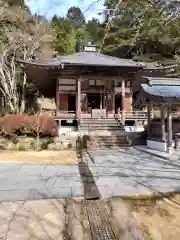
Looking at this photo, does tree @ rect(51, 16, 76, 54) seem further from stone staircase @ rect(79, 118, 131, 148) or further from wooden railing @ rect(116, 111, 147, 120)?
stone staircase @ rect(79, 118, 131, 148)

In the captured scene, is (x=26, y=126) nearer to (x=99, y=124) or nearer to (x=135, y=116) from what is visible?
(x=99, y=124)

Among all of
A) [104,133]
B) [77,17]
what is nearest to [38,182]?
[104,133]

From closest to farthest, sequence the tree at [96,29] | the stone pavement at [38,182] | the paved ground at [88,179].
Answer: the stone pavement at [38,182] < the paved ground at [88,179] < the tree at [96,29]

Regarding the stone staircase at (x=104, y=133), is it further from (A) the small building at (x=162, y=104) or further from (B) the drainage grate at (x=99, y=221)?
(B) the drainage grate at (x=99, y=221)

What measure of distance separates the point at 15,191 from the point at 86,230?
271 cm

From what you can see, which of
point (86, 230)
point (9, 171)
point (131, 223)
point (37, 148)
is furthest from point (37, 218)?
point (37, 148)

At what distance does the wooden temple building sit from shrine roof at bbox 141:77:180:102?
2729mm

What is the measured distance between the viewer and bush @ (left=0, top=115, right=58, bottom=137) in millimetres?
14250

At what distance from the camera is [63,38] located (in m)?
37.2

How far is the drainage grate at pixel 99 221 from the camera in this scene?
3801 mm

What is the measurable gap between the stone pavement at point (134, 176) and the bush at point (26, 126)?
489cm

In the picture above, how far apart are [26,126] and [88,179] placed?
8196 mm

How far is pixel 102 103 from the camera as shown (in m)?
20.9

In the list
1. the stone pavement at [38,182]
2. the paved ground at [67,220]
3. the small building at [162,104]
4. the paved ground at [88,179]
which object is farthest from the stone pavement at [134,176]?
the small building at [162,104]
